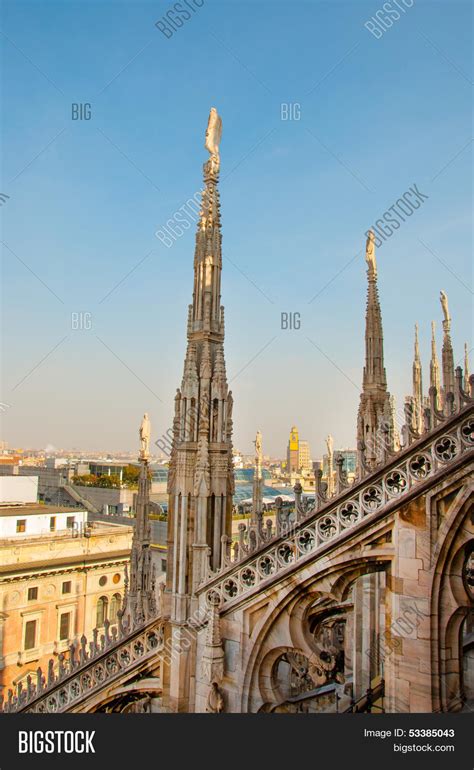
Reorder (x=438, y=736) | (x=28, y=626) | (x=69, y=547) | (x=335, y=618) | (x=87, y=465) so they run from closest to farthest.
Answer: (x=438, y=736) < (x=335, y=618) < (x=28, y=626) < (x=69, y=547) < (x=87, y=465)

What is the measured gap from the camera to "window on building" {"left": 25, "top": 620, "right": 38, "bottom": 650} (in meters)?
33.9

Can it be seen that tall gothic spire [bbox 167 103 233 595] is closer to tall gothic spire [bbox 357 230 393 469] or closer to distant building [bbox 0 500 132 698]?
tall gothic spire [bbox 357 230 393 469]

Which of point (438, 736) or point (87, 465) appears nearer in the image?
point (438, 736)

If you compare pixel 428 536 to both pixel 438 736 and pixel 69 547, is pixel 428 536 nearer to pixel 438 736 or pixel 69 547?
pixel 438 736

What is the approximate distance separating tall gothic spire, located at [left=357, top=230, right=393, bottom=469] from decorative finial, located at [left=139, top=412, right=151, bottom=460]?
5.85m

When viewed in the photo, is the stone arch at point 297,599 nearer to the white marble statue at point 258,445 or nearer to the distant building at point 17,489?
the white marble statue at point 258,445

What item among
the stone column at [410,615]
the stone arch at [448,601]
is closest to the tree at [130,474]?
the stone column at [410,615]

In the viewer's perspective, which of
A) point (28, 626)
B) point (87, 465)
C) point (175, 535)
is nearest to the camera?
point (175, 535)

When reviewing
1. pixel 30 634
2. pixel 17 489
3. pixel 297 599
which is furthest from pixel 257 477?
pixel 17 489

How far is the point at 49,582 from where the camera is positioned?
3556 centimetres

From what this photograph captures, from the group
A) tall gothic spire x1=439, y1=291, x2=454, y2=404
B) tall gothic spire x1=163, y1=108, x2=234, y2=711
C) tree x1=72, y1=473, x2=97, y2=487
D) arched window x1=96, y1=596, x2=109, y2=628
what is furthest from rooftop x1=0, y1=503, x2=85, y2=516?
tall gothic spire x1=163, y1=108, x2=234, y2=711

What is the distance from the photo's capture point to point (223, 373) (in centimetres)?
1142

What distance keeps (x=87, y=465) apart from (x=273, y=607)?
277 feet

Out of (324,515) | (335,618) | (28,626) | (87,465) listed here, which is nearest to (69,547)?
(28,626)
